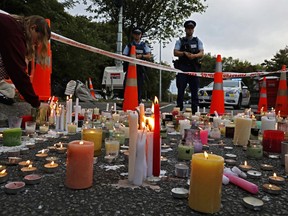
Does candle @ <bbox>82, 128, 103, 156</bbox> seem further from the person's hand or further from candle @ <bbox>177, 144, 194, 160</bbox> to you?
the person's hand

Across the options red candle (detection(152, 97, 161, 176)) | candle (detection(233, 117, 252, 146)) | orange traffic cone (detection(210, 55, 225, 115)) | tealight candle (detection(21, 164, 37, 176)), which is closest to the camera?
red candle (detection(152, 97, 161, 176))

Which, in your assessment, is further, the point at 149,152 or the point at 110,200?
the point at 149,152

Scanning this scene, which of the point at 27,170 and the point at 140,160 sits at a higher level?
the point at 140,160

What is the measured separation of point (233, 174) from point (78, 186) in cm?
114

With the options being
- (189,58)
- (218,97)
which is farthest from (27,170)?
(218,97)

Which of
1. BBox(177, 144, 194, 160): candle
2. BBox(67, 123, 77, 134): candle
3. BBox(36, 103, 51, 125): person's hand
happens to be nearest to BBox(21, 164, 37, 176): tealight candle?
BBox(177, 144, 194, 160): candle

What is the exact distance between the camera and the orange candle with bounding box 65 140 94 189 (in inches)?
67.8

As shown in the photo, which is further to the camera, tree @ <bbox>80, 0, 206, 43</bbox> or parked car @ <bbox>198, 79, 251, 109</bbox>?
tree @ <bbox>80, 0, 206, 43</bbox>

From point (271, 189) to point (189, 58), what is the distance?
16.0ft

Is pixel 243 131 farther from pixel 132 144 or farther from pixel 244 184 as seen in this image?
pixel 132 144

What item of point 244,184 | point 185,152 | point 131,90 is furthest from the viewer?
point 131,90

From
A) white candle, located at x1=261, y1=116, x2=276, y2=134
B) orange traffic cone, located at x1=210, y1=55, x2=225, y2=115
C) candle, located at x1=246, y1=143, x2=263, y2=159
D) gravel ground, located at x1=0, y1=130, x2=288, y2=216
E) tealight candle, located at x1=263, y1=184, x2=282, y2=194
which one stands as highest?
orange traffic cone, located at x1=210, y1=55, x2=225, y2=115

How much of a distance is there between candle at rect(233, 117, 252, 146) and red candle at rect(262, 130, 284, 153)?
0.30 m

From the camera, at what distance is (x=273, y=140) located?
9.45 ft
